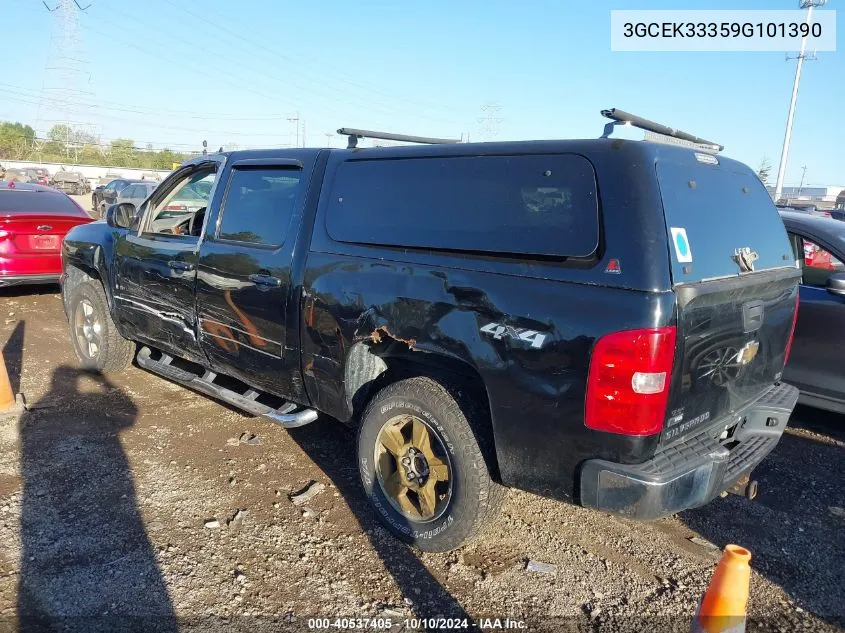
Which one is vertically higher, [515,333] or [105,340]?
[515,333]

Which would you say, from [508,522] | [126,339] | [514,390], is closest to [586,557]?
[508,522]

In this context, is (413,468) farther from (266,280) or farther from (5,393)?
(5,393)

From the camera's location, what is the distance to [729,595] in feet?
6.17

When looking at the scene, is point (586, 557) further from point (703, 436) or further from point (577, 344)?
point (577, 344)

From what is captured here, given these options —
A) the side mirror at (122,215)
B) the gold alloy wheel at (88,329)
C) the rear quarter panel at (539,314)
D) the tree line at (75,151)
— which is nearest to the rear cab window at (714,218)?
the rear quarter panel at (539,314)

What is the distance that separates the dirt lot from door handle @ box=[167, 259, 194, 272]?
3.91 feet

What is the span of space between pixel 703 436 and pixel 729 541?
980 mm

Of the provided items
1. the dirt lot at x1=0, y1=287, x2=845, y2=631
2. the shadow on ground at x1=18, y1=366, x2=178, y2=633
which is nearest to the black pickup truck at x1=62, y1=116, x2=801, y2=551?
the dirt lot at x1=0, y1=287, x2=845, y2=631

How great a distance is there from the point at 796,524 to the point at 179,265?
4.18 m

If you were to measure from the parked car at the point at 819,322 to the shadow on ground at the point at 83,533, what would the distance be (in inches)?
178

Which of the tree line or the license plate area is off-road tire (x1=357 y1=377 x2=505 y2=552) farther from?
the tree line

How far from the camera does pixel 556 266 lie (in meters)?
2.46

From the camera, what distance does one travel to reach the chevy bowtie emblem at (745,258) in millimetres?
2850

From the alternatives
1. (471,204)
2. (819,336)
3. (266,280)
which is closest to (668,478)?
(471,204)
